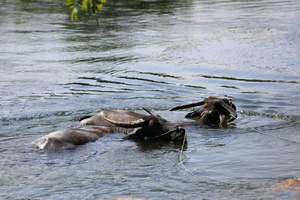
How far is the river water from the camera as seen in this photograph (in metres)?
5.61

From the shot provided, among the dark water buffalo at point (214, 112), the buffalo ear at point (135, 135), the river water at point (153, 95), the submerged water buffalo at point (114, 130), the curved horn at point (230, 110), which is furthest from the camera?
the dark water buffalo at point (214, 112)

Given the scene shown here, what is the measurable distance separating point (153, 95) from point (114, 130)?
2451 millimetres

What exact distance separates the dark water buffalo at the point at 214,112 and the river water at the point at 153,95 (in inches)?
9.8

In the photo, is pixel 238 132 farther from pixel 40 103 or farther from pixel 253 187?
pixel 40 103

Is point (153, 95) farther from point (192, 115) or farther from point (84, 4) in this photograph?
point (84, 4)

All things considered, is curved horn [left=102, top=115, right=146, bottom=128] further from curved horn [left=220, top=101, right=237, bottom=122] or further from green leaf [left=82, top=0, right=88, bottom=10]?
green leaf [left=82, top=0, right=88, bottom=10]

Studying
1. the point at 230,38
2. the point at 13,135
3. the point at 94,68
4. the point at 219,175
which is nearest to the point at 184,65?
the point at 94,68

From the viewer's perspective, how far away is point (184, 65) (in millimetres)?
12734

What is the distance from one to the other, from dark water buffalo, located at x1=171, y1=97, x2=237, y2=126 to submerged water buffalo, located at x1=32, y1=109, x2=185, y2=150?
34.6 inches

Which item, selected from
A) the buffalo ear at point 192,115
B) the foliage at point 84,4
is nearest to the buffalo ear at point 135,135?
the buffalo ear at point 192,115

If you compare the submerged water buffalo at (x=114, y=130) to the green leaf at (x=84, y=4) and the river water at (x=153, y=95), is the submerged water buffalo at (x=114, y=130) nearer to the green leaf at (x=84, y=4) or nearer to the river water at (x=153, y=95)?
the river water at (x=153, y=95)

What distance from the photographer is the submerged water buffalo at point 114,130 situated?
670 cm

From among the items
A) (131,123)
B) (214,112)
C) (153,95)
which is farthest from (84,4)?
(153,95)

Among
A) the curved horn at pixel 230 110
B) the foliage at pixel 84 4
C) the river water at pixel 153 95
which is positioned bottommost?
the river water at pixel 153 95
